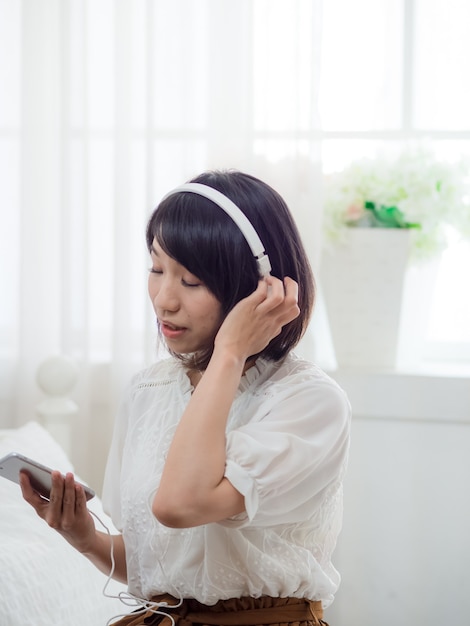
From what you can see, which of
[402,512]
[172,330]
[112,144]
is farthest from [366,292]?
[172,330]

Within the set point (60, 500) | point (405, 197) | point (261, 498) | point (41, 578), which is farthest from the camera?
point (405, 197)

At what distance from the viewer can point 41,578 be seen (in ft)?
4.69

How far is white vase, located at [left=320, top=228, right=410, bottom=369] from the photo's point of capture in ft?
6.88

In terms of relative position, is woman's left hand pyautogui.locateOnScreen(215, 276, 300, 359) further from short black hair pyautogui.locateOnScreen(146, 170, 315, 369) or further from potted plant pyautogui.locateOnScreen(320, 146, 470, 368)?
potted plant pyautogui.locateOnScreen(320, 146, 470, 368)

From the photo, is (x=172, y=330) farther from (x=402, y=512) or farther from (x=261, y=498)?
(x=402, y=512)

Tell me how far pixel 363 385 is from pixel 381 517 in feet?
1.15

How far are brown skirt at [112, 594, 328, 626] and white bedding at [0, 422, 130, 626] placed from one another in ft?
0.87

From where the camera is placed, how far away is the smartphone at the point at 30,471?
3.64ft

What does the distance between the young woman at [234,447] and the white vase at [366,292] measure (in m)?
0.88

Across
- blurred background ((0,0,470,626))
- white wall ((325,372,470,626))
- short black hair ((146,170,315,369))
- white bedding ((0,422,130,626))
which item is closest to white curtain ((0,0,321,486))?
blurred background ((0,0,470,626))

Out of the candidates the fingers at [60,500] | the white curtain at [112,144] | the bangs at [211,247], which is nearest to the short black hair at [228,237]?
the bangs at [211,247]

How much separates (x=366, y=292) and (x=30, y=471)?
3.86 feet

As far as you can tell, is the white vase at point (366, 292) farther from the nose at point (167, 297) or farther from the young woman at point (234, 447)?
the nose at point (167, 297)

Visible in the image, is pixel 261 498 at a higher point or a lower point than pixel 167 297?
lower
